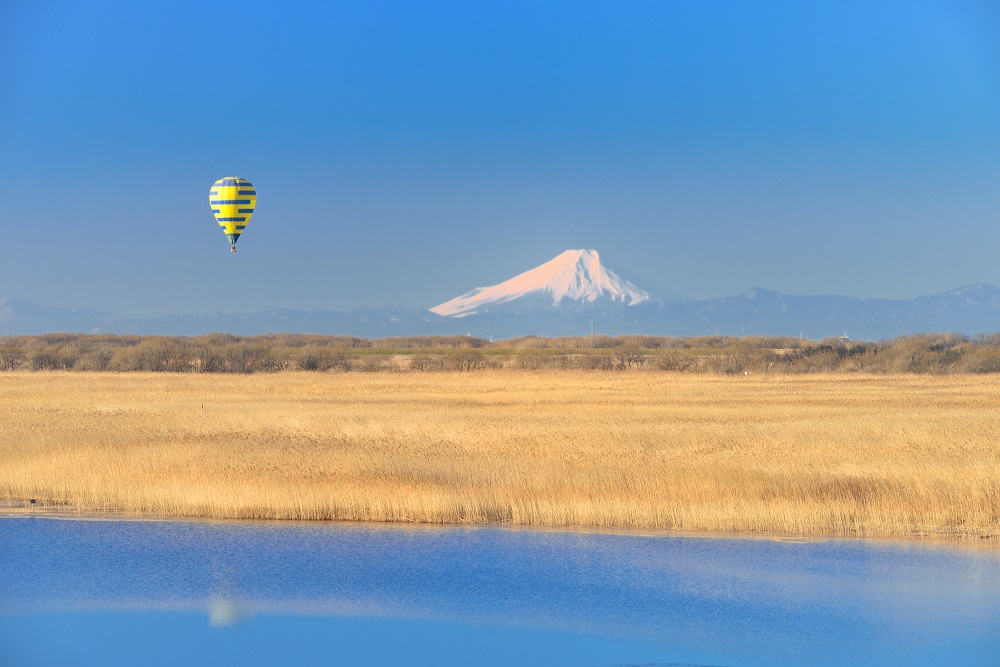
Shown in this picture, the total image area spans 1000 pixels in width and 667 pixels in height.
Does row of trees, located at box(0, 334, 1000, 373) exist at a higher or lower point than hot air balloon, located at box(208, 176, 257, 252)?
lower

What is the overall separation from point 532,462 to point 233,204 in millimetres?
29580

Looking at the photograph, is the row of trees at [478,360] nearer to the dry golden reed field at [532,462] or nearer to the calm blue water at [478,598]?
the dry golden reed field at [532,462]

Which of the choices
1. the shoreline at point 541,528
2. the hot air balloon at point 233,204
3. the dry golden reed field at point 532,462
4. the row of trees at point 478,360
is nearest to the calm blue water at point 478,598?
the shoreline at point 541,528

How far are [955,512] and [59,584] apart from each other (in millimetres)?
16082

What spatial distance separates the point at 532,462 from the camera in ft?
86.6

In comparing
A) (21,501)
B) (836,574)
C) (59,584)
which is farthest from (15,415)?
(836,574)

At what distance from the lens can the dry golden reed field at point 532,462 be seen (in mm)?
22031

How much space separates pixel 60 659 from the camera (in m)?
14.5

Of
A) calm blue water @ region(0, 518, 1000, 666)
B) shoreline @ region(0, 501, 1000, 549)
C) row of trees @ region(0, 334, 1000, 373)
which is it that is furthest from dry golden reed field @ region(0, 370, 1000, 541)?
row of trees @ region(0, 334, 1000, 373)

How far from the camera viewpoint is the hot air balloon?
168 ft

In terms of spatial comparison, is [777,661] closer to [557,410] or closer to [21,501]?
[21,501]

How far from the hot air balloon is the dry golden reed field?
10.4 metres

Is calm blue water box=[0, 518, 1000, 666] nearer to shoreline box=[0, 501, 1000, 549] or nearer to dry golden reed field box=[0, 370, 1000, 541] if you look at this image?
shoreline box=[0, 501, 1000, 549]

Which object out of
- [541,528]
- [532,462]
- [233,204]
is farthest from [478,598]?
[233,204]
